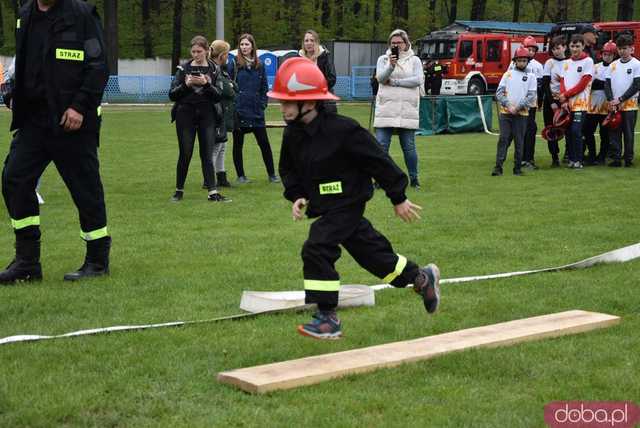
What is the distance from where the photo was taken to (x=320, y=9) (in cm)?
6144

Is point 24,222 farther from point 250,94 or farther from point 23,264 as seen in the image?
point 250,94

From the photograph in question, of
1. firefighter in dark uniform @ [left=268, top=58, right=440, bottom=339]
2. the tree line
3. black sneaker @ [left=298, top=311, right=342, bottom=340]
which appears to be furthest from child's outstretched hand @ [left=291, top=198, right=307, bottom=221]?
the tree line

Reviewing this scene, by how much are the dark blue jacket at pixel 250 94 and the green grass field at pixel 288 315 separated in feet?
5.19

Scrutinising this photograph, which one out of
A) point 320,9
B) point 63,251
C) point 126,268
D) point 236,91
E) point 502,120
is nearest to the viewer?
point 126,268

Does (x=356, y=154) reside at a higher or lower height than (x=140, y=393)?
higher

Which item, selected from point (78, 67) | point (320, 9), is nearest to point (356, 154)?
point (78, 67)

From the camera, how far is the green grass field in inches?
173

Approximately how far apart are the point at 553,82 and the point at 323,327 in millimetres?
10720

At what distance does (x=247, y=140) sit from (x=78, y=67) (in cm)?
1506

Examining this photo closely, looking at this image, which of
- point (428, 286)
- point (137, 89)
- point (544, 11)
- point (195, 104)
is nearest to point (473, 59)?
point (137, 89)

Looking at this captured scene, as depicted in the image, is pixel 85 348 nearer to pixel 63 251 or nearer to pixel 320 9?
pixel 63 251

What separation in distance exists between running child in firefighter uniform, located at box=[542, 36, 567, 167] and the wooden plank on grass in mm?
9625

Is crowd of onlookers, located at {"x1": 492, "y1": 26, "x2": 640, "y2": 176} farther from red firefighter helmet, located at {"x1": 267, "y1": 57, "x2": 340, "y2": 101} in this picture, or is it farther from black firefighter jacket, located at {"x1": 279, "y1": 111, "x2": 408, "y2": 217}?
red firefighter helmet, located at {"x1": 267, "y1": 57, "x2": 340, "y2": 101}

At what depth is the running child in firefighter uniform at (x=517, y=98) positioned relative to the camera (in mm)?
14008
